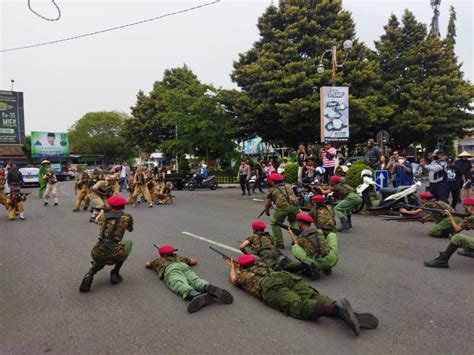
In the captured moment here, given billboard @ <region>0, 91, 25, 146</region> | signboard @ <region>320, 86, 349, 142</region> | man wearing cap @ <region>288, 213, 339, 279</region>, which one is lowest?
man wearing cap @ <region>288, 213, 339, 279</region>

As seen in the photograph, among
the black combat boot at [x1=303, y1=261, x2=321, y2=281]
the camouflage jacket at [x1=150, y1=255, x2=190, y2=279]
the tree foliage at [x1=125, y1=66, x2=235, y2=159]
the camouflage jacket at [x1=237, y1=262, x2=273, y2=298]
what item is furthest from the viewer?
the tree foliage at [x1=125, y1=66, x2=235, y2=159]

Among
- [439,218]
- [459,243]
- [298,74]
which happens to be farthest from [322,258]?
[298,74]

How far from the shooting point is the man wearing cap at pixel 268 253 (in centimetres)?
512

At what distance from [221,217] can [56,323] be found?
7.03m

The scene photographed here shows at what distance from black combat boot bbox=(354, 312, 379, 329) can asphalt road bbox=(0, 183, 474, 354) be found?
0.06 metres

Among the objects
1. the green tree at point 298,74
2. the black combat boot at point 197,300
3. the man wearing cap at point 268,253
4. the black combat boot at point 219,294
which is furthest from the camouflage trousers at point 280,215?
the green tree at point 298,74

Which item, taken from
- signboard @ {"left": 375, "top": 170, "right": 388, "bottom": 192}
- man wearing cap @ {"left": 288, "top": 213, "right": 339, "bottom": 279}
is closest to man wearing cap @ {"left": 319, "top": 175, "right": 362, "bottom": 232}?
man wearing cap @ {"left": 288, "top": 213, "right": 339, "bottom": 279}

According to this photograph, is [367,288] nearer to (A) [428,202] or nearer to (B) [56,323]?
(A) [428,202]

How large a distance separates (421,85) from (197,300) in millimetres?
A: 25429

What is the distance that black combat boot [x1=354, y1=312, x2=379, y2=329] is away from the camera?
3.53m

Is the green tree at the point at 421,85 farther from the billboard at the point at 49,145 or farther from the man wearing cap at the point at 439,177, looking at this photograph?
the billboard at the point at 49,145

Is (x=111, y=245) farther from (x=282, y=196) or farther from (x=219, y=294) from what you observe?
(x=282, y=196)

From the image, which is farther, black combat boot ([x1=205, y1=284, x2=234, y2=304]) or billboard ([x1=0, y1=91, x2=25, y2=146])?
billboard ([x1=0, y1=91, x2=25, y2=146])

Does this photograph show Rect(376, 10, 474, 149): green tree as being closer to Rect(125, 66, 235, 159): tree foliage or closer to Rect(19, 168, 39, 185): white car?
Rect(125, 66, 235, 159): tree foliage
